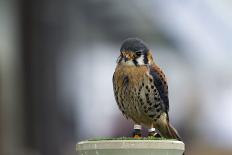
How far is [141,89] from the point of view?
1444mm

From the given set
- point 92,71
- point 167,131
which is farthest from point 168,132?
point 92,71

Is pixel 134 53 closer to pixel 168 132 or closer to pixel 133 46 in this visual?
pixel 133 46

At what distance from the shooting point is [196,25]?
10.5 feet

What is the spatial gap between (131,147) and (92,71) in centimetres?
191

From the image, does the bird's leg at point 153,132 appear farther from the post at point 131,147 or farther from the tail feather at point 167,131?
the post at point 131,147

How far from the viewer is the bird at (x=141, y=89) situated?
4.70 ft

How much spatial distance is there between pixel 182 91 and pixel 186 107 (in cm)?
7

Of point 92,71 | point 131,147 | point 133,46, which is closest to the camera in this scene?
point 131,147

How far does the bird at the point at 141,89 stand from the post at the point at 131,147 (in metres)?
0.11

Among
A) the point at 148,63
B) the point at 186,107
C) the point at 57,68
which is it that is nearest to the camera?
the point at 148,63

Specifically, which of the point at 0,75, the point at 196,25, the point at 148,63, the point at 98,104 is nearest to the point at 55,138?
the point at 98,104

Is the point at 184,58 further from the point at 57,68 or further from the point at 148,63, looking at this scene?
the point at 148,63

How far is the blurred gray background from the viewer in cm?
314

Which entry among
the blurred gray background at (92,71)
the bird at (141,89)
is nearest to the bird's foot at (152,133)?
the bird at (141,89)
